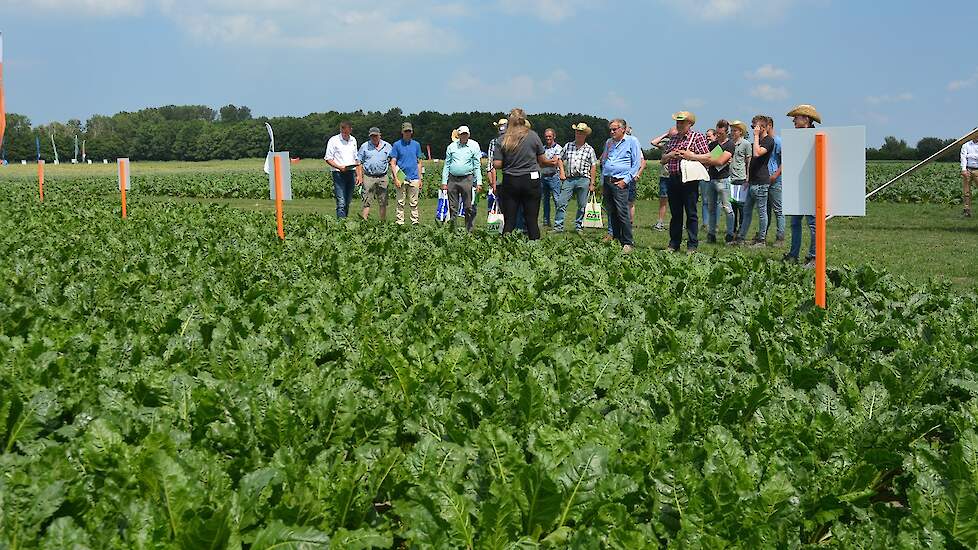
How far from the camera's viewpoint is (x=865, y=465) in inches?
137

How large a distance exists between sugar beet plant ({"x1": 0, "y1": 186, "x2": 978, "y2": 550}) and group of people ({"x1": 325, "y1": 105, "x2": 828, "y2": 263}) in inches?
195

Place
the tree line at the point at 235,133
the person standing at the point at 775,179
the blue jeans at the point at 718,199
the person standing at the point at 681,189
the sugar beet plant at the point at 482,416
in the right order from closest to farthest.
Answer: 1. the sugar beet plant at the point at 482,416
2. the person standing at the point at 681,189
3. the person standing at the point at 775,179
4. the blue jeans at the point at 718,199
5. the tree line at the point at 235,133

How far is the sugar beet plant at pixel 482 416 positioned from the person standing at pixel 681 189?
535 centimetres

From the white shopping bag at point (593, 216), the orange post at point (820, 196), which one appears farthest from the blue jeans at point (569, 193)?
the orange post at point (820, 196)

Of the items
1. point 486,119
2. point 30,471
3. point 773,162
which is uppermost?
point 486,119

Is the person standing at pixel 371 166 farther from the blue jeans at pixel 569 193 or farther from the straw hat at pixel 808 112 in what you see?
the straw hat at pixel 808 112

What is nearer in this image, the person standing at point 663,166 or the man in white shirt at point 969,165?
the person standing at point 663,166

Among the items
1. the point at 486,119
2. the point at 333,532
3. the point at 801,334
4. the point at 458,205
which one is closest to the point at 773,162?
the point at 458,205

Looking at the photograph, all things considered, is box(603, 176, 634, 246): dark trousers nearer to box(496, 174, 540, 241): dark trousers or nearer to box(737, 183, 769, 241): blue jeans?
box(496, 174, 540, 241): dark trousers

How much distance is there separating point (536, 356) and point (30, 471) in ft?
8.53

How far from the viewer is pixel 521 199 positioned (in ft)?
39.8

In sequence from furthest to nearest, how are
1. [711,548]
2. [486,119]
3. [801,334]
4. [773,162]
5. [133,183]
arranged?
[486,119]
[133,183]
[773,162]
[801,334]
[711,548]

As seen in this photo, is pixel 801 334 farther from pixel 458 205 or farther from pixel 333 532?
pixel 458 205

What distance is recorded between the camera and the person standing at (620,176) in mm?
12573
